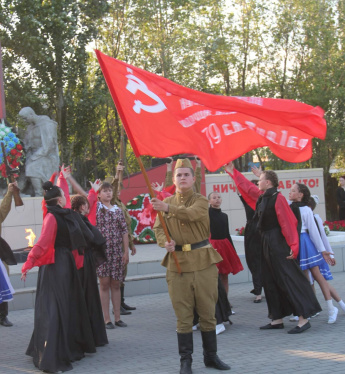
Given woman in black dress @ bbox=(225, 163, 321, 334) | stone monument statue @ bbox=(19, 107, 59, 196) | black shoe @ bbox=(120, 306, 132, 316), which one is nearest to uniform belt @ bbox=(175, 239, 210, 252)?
woman in black dress @ bbox=(225, 163, 321, 334)

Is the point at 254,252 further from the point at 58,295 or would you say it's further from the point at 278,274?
the point at 58,295

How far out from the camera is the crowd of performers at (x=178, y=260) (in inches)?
257

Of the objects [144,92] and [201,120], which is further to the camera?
[201,120]

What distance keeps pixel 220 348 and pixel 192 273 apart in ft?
4.84

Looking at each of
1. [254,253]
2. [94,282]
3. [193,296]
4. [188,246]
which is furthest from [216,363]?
[254,253]

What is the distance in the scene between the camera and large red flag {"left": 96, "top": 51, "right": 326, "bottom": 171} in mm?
6531

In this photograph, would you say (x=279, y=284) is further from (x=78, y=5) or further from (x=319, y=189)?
(x=78, y=5)

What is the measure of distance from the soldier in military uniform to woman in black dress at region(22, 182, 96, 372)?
122cm

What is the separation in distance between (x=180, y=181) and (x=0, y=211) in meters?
3.50

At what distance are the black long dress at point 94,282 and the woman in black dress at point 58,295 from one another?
13.9 inches

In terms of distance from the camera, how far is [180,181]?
21.8 ft

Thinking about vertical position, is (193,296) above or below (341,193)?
below

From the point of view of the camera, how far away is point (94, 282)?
802cm

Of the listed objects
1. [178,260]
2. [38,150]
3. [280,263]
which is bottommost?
[280,263]
